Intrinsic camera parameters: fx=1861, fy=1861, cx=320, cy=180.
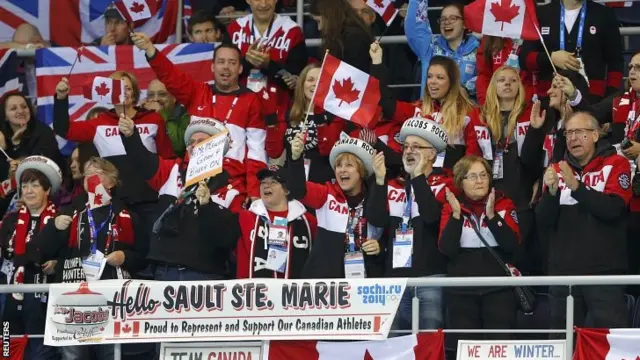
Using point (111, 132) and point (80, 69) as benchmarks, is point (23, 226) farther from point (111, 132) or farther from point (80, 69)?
point (80, 69)

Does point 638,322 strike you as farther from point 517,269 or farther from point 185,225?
point 185,225

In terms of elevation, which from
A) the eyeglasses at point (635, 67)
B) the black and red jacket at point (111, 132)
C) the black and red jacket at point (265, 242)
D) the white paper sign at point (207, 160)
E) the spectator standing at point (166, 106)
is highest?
the eyeglasses at point (635, 67)

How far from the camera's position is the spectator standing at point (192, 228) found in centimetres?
1323

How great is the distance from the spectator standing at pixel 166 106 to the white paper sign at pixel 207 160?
203 centimetres

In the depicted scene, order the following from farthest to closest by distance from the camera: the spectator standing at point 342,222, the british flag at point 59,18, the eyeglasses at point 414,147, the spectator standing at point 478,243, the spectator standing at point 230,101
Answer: the british flag at point 59,18 < the spectator standing at point 230,101 < the eyeglasses at point 414,147 < the spectator standing at point 342,222 < the spectator standing at point 478,243

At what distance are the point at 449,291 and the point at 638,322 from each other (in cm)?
132

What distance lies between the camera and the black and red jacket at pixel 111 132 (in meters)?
14.8

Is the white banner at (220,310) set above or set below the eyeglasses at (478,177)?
below

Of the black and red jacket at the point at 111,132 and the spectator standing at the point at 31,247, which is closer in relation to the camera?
the spectator standing at the point at 31,247

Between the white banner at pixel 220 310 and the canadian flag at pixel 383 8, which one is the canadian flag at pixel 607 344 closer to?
the white banner at pixel 220 310

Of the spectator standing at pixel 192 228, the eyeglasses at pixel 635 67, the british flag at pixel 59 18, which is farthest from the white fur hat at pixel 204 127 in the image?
the british flag at pixel 59 18

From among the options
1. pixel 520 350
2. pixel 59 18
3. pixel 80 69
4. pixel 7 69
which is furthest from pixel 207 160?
pixel 59 18

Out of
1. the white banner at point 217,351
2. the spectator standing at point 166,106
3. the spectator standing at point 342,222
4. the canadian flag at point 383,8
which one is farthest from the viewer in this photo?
the canadian flag at point 383,8

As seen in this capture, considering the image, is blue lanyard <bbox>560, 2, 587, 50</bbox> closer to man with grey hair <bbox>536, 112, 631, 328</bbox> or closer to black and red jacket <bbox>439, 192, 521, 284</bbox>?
man with grey hair <bbox>536, 112, 631, 328</bbox>
